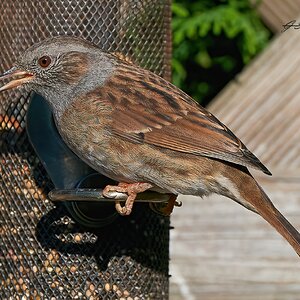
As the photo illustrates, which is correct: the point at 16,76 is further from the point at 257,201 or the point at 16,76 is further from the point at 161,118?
the point at 257,201

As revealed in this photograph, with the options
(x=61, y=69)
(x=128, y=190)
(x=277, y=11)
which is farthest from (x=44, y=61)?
(x=277, y=11)

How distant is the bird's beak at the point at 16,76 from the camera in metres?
5.91

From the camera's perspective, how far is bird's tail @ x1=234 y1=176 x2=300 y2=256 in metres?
5.80

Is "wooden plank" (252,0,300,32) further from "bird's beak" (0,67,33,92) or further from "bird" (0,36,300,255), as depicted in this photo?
"bird's beak" (0,67,33,92)

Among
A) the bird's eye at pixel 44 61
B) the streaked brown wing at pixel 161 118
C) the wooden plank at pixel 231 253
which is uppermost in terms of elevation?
the streaked brown wing at pixel 161 118

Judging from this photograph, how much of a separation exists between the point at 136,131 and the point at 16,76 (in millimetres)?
679

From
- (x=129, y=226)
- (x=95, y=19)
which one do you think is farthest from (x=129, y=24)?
(x=129, y=226)

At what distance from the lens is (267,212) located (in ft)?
19.1

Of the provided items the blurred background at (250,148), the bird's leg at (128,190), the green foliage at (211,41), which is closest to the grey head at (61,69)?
the bird's leg at (128,190)

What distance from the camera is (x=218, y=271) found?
8.77 metres

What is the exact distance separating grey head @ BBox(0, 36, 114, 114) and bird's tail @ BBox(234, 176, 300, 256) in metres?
0.95

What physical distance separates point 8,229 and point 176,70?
10.5ft

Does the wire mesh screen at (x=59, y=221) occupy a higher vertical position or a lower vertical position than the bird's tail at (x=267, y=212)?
lower

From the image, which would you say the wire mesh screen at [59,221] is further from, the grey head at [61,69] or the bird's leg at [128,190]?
the bird's leg at [128,190]
